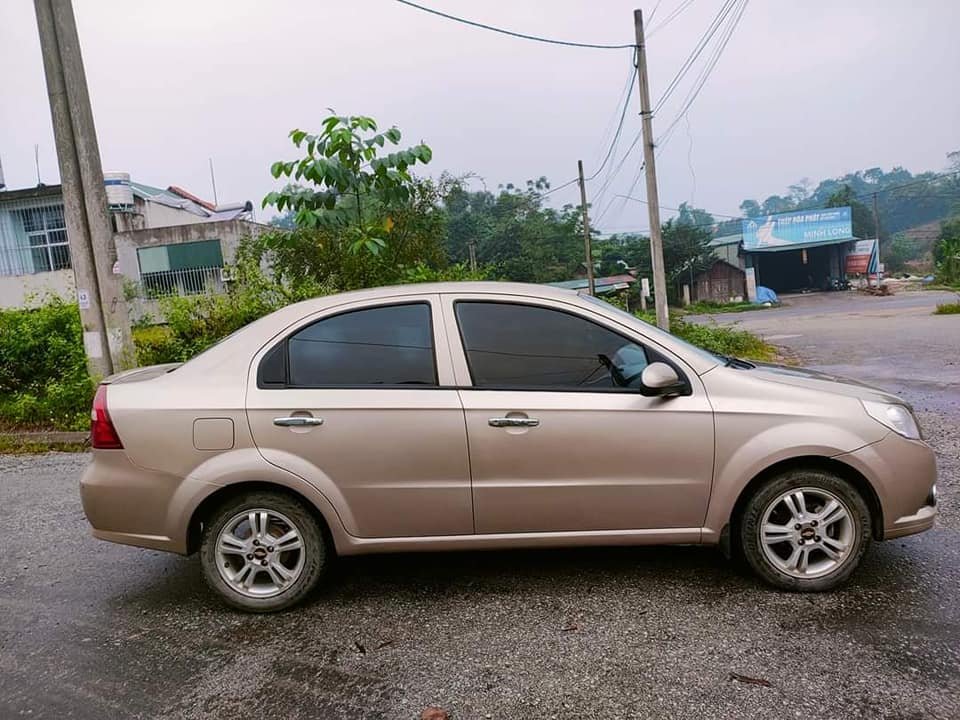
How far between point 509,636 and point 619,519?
30.9 inches

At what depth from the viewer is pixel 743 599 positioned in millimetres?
3379

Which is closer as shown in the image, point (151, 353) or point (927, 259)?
point (151, 353)

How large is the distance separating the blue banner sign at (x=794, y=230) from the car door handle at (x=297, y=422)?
49867mm

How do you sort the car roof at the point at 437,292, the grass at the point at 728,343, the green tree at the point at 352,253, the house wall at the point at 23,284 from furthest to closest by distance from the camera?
the house wall at the point at 23,284
the grass at the point at 728,343
the green tree at the point at 352,253
the car roof at the point at 437,292

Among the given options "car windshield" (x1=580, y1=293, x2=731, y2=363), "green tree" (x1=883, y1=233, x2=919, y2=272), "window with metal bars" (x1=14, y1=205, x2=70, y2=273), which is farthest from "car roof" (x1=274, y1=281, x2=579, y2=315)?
"green tree" (x1=883, y1=233, x2=919, y2=272)

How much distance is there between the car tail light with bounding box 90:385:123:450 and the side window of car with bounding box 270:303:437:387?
777mm

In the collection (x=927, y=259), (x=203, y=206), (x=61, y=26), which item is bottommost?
(x=927, y=259)

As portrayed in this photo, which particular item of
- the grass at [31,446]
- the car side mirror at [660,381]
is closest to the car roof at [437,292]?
the car side mirror at [660,381]

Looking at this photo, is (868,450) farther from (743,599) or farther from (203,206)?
(203,206)

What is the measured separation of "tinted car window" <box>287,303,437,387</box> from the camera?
350 centimetres

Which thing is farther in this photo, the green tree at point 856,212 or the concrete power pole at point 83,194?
the green tree at point 856,212

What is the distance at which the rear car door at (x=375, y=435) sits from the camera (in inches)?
133

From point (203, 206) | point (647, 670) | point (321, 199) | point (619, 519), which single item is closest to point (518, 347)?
point (619, 519)

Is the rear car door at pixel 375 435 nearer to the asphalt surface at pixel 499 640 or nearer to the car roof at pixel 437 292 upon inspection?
the car roof at pixel 437 292
